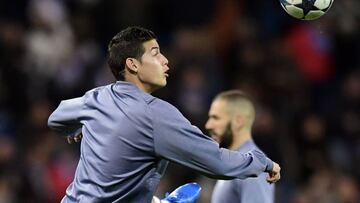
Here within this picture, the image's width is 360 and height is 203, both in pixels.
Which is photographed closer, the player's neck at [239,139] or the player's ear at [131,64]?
the player's ear at [131,64]

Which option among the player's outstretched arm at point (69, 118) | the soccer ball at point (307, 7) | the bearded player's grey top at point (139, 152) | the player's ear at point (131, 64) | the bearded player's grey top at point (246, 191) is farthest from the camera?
the bearded player's grey top at point (246, 191)

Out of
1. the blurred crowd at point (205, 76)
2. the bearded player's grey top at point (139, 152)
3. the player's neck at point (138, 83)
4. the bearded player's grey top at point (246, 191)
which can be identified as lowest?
the blurred crowd at point (205, 76)

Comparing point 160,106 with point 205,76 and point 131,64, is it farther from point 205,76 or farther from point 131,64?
point 205,76

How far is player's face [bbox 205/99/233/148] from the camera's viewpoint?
7.47 meters

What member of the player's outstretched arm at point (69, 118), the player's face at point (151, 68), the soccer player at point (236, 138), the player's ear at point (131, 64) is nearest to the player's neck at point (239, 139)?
the soccer player at point (236, 138)

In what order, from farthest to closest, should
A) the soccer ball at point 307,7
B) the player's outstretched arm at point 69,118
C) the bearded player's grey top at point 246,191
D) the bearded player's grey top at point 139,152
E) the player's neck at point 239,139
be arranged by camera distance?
1. the player's neck at point 239,139
2. the bearded player's grey top at point 246,191
3. the soccer ball at point 307,7
4. the player's outstretched arm at point 69,118
5. the bearded player's grey top at point 139,152

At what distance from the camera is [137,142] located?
5.84 m

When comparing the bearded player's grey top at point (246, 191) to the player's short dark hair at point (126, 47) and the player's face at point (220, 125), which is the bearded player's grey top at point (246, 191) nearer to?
the player's face at point (220, 125)

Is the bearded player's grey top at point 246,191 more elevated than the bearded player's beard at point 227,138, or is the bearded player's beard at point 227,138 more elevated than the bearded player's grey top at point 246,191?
the bearded player's beard at point 227,138

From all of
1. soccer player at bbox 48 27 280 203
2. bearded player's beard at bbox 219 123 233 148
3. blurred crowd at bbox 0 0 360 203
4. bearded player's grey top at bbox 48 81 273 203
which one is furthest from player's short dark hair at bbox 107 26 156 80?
blurred crowd at bbox 0 0 360 203

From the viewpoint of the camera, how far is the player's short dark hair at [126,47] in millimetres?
6027

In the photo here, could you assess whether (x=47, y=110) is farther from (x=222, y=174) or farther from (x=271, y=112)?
(x=222, y=174)

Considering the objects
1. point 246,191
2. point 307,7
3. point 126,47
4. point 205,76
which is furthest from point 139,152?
point 205,76

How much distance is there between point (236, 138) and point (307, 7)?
1252 mm
